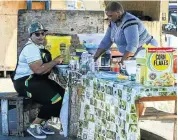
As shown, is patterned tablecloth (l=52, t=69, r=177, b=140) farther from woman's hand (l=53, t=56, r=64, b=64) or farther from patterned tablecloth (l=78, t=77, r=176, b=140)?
woman's hand (l=53, t=56, r=64, b=64)

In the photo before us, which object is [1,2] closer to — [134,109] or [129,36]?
[129,36]

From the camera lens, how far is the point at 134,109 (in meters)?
4.20

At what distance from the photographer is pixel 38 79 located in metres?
5.41

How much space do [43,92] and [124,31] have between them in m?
1.21

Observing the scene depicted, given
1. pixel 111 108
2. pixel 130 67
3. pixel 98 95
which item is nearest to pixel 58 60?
pixel 98 95

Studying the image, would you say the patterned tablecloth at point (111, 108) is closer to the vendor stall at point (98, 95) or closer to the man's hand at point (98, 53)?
the vendor stall at point (98, 95)

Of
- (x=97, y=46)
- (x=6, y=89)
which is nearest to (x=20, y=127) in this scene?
(x=97, y=46)

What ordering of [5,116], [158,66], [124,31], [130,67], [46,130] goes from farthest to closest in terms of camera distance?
[124,31] → [46,130] → [5,116] → [130,67] → [158,66]

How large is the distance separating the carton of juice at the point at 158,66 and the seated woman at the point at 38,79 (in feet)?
4.63

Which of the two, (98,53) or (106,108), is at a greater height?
(98,53)

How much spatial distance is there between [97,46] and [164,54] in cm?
182

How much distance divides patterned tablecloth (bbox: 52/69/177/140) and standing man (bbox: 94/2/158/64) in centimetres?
70

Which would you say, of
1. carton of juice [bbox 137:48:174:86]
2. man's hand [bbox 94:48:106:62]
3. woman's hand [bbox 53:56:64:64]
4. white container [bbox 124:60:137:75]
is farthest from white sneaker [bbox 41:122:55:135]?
carton of juice [bbox 137:48:174:86]

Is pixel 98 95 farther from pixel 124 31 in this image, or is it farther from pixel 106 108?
pixel 124 31
